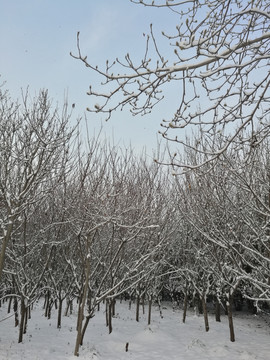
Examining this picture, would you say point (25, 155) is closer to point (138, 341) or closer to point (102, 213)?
point (102, 213)

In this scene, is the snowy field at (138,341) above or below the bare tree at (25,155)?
below

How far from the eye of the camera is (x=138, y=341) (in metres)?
9.45

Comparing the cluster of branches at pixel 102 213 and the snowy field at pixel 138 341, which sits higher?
the cluster of branches at pixel 102 213

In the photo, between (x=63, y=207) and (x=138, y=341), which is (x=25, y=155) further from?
(x=138, y=341)

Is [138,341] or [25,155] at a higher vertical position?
[25,155]

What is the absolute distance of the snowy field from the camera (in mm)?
7902

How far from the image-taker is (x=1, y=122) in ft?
26.0

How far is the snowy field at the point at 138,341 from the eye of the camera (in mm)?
7902

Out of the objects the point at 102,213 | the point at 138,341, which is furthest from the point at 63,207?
the point at 138,341

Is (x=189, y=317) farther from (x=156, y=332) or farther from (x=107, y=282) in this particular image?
(x=107, y=282)

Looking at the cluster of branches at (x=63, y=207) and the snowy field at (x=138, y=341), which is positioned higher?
the cluster of branches at (x=63, y=207)

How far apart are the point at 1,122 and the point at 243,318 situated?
1359cm

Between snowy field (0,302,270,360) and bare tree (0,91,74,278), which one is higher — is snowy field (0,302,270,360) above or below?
below

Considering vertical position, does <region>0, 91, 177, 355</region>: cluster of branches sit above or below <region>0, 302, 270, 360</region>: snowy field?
above
